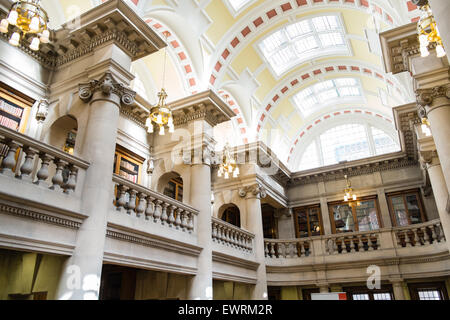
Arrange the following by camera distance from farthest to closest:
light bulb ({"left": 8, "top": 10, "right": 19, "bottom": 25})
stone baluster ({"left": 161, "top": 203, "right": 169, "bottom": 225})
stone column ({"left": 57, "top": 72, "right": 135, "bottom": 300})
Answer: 1. stone baluster ({"left": 161, "top": 203, "right": 169, "bottom": 225})
2. stone column ({"left": 57, "top": 72, "right": 135, "bottom": 300})
3. light bulb ({"left": 8, "top": 10, "right": 19, "bottom": 25})

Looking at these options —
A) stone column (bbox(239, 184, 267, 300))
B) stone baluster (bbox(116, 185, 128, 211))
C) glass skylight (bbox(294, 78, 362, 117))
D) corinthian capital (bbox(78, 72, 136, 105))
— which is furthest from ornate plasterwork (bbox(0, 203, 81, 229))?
glass skylight (bbox(294, 78, 362, 117))

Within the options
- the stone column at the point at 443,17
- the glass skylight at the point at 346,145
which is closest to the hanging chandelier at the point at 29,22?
the stone column at the point at 443,17

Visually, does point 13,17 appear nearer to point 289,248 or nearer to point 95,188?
point 95,188

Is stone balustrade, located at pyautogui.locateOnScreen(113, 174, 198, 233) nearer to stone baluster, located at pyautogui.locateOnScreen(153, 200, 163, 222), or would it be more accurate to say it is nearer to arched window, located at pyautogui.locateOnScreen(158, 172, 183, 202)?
stone baluster, located at pyautogui.locateOnScreen(153, 200, 163, 222)

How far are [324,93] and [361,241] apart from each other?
282 inches

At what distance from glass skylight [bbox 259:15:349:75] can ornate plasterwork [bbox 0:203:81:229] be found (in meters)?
9.83

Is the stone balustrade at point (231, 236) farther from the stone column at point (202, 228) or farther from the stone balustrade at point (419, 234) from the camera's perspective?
the stone balustrade at point (419, 234)

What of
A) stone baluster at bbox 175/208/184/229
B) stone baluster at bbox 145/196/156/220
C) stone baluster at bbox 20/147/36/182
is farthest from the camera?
stone baluster at bbox 175/208/184/229

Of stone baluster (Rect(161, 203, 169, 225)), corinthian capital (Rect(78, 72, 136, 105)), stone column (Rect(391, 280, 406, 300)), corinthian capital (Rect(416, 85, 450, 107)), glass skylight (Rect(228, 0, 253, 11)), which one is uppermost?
glass skylight (Rect(228, 0, 253, 11))

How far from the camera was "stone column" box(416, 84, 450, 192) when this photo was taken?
20.3ft

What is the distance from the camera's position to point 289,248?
1270 centimetres

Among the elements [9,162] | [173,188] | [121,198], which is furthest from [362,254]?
[9,162]

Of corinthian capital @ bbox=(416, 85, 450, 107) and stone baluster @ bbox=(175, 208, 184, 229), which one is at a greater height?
corinthian capital @ bbox=(416, 85, 450, 107)

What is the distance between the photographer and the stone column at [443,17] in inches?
100
